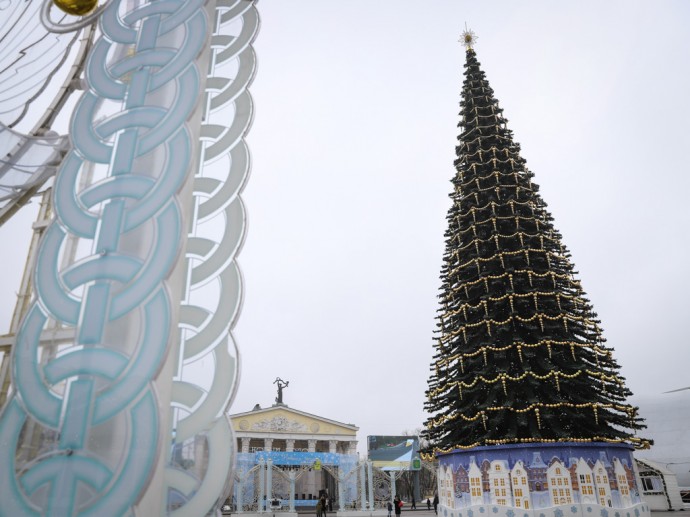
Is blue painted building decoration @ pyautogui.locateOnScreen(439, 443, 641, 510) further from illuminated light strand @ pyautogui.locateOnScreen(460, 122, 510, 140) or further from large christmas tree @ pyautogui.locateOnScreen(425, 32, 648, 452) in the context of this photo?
illuminated light strand @ pyautogui.locateOnScreen(460, 122, 510, 140)

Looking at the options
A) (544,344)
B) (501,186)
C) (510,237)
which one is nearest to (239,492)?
(544,344)

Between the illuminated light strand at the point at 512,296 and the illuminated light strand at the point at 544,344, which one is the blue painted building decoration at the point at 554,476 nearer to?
the illuminated light strand at the point at 544,344

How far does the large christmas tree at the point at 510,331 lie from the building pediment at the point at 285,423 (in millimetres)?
25210

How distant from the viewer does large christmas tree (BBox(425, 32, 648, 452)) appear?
10555 mm

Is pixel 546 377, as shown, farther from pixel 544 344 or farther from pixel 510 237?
pixel 510 237

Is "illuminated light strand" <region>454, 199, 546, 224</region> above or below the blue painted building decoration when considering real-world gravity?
above

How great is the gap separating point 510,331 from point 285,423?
2755 centimetres

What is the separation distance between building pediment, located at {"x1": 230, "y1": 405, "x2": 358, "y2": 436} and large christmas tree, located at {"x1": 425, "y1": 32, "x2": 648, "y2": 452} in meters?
25.2

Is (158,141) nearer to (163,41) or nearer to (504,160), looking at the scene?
(163,41)

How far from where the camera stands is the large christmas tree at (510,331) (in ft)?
34.6

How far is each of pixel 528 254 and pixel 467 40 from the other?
995cm

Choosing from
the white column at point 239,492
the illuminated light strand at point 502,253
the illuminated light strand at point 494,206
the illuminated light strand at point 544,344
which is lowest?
the white column at point 239,492

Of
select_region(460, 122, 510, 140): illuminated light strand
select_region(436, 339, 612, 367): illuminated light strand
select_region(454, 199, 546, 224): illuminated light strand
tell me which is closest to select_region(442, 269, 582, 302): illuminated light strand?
select_region(436, 339, 612, 367): illuminated light strand

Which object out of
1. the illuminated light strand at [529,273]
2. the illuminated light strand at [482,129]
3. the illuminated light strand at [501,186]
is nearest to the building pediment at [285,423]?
the illuminated light strand at [529,273]
